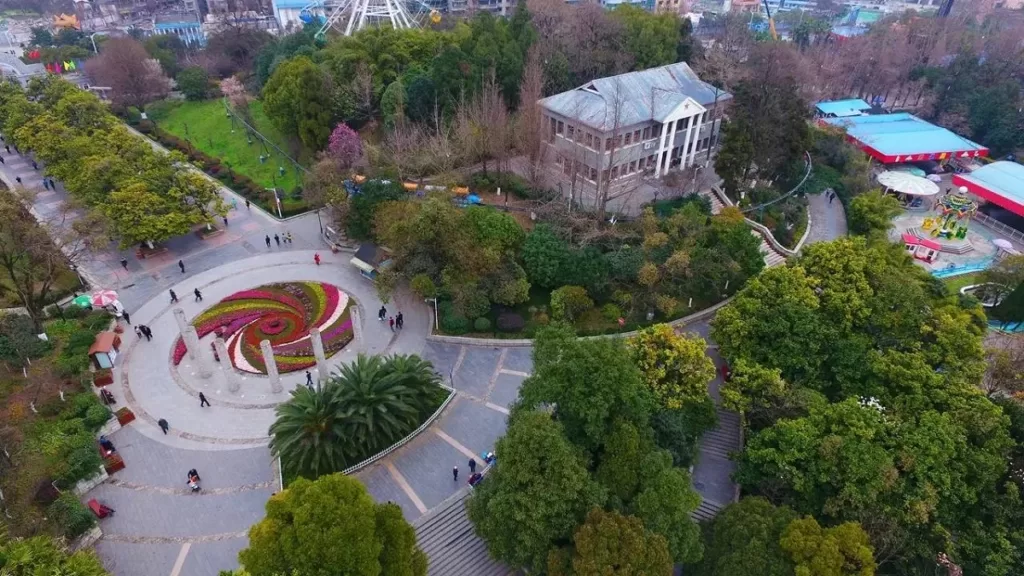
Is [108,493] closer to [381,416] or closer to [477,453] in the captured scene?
[381,416]

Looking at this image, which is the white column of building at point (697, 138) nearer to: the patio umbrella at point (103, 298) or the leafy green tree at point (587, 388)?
the leafy green tree at point (587, 388)

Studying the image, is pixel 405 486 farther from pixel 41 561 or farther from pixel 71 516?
pixel 71 516

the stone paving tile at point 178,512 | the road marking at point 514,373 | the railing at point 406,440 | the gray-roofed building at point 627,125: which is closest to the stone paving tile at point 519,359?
the road marking at point 514,373

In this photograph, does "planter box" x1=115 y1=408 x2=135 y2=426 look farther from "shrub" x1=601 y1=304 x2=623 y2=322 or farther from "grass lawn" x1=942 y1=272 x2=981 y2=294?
"grass lawn" x1=942 y1=272 x2=981 y2=294

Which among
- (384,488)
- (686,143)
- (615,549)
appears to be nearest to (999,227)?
(686,143)

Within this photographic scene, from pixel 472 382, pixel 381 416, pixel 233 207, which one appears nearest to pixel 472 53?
pixel 233 207
